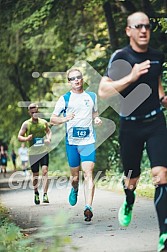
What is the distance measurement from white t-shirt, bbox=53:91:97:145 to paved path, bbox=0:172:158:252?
1.17m

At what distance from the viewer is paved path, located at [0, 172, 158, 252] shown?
8273 mm

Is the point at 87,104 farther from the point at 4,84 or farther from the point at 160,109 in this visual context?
the point at 4,84

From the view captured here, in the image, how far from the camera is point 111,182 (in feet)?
70.8

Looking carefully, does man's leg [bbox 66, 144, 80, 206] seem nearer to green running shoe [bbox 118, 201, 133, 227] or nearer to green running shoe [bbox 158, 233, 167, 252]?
green running shoe [bbox 118, 201, 133, 227]

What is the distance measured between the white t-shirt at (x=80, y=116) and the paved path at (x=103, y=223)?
46.2 inches

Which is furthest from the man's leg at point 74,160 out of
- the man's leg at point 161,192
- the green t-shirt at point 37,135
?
the man's leg at point 161,192

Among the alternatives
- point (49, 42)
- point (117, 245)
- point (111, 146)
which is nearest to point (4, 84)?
point (49, 42)

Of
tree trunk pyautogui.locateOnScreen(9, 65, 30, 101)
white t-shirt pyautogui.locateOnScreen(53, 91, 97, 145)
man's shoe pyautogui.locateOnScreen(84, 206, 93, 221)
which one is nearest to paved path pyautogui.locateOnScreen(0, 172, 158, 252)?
man's shoe pyautogui.locateOnScreen(84, 206, 93, 221)

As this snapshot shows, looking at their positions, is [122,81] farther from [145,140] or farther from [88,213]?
[88,213]

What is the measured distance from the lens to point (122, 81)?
7141 millimetres

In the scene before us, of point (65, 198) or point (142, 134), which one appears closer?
point (142, 134)

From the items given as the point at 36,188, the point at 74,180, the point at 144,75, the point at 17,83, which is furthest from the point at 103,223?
the point at 17,83

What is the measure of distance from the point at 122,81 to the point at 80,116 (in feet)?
14.3

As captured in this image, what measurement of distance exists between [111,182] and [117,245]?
43.7 ft
